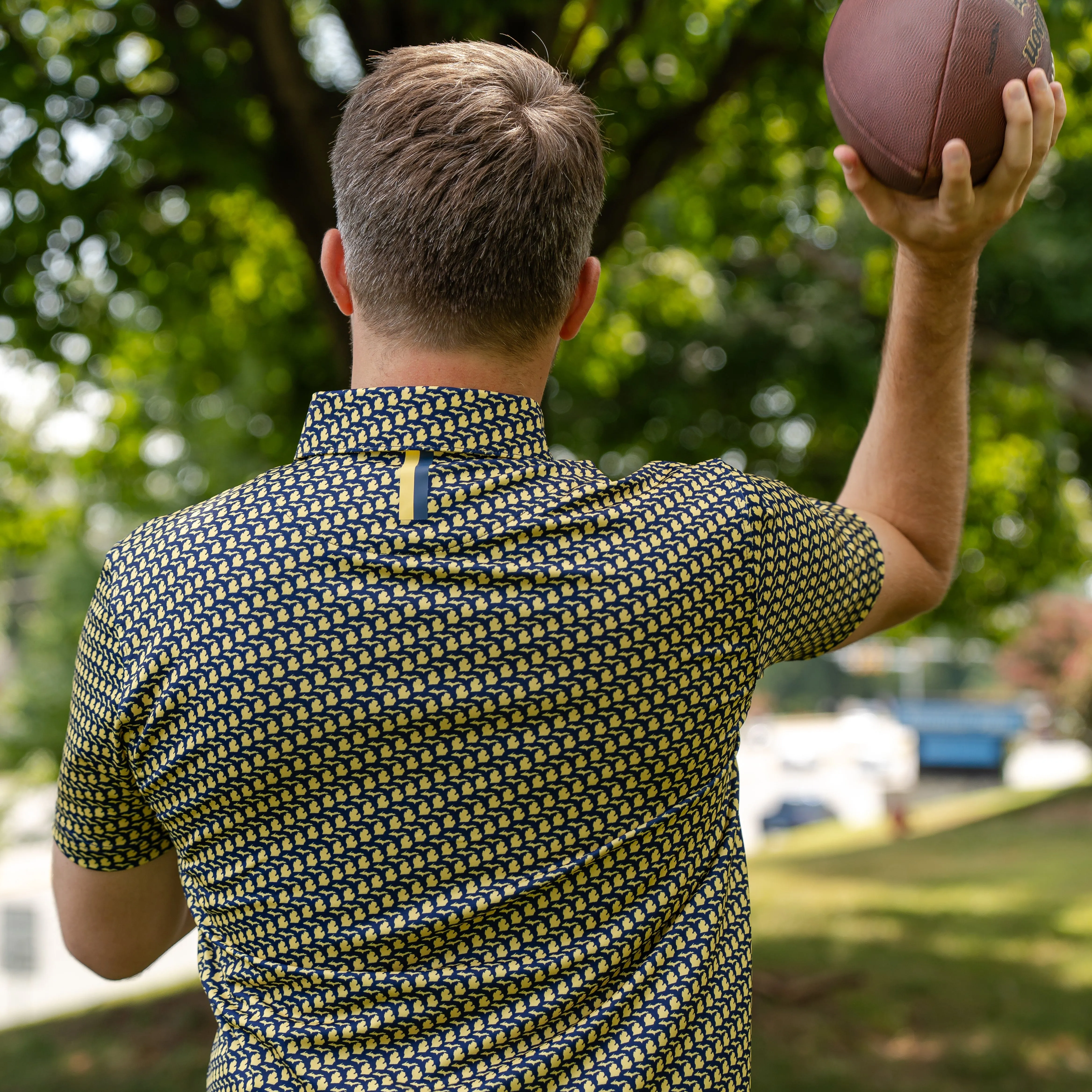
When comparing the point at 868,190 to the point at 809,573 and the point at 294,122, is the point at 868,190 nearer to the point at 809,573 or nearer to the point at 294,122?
the point at 809,573

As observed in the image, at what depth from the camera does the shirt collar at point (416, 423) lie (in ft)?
4.50

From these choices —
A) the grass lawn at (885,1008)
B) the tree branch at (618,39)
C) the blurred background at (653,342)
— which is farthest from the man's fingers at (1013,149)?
the grass lawn at (885,1008)

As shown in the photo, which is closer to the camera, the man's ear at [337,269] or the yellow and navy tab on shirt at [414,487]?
the yellow and navy tab on shirt at [414,487]

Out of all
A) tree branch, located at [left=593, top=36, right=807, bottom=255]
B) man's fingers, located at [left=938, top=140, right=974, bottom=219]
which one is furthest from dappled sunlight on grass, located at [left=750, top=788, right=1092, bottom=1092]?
man's fingers, located at [left=938, top=140, right=974, bottom=219]

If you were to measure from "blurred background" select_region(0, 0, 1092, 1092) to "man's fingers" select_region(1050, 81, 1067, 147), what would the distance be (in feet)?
4.40

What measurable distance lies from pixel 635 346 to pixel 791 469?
5.83 feet

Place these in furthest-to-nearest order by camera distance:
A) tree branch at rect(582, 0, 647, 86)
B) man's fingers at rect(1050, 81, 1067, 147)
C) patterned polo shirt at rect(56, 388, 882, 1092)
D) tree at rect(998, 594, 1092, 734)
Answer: tree at rect(998, 594, 1092, 734) < tree branch at rect(582, 0, 647, 86) < man's fingers at rect(1050, 81, 1067, 147) < patterned polo shirt at rect(56, 388, 882, 1092)

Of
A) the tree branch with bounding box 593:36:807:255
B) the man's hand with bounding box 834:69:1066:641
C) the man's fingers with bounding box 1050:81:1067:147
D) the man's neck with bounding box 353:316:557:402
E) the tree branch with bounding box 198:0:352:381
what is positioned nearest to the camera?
the man's neck with bounding box 353:316:557:402

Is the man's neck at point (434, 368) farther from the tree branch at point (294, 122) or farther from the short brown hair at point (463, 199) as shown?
the tree branch at point (294, 122)

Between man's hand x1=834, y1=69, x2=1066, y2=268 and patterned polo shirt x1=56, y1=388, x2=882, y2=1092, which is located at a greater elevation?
man's hand x1=834, y1=69, x2=1066, y2=268

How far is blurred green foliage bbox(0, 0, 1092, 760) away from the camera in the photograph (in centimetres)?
499

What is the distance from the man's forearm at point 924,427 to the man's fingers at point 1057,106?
23 centimetres

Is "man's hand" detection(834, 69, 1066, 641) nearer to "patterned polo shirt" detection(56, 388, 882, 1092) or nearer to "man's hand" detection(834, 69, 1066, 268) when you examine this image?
"man's hand" detection(834, 69, 1066, 268)

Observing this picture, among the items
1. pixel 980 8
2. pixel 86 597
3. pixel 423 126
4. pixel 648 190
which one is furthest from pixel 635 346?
pixel 86 597
